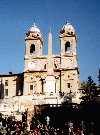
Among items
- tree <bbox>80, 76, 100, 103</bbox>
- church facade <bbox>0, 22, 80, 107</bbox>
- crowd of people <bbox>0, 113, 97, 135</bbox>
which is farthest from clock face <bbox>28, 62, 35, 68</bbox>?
crowd of people <bbox>0, 113, 97, 135</bbox>

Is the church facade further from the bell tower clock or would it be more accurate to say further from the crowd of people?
the crowd of people

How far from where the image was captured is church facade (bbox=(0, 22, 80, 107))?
54.1 metres

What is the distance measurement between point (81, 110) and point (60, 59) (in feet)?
69.8

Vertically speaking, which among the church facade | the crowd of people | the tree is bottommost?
the crowd of people

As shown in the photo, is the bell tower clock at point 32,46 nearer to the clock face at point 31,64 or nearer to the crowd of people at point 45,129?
the clock face at point 31,64

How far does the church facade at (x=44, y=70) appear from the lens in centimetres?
5406

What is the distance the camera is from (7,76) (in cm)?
5984

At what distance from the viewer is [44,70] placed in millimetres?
56000

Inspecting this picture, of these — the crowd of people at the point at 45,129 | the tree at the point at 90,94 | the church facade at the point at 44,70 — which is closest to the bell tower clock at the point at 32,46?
the church facade at the point at 44,70

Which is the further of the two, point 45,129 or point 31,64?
point 31,64

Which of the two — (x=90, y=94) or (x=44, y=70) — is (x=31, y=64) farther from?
(x=90, y=94)

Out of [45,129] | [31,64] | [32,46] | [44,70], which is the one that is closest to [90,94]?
[44,70]

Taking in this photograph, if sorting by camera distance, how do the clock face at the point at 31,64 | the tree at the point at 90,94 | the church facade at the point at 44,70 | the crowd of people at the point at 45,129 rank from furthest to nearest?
the clock face at the point at 31,64, the church facade at the point at 44,70, the tree at the point at 90,94, the crowd of people at the point at 45,129

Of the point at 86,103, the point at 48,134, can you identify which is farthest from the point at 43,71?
the point at 48,134
